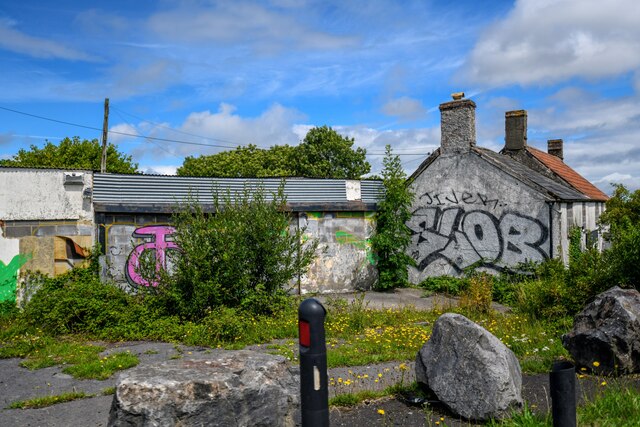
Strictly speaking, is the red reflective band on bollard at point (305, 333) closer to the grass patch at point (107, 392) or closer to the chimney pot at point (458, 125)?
the grass patch at point (107, 392)

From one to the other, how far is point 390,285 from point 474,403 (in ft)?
37.9

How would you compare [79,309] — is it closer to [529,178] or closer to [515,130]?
[529,178]

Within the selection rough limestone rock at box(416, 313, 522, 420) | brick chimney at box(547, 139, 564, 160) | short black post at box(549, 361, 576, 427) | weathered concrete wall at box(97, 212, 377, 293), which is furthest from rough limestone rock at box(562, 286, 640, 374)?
brick chimney at box(547, 139, 564, 160)

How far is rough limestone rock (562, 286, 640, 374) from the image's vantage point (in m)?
7.11

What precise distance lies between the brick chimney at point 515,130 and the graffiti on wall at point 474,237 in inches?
222

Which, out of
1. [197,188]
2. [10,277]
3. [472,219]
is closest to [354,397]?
[197,188]

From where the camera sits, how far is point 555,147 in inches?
1065

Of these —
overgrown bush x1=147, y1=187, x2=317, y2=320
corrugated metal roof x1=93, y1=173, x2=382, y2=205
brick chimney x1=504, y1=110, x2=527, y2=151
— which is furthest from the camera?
Result: brick chimney x1=504, y1=110, x2=527, y2=151

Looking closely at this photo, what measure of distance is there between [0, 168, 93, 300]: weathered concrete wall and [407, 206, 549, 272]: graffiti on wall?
10.4m

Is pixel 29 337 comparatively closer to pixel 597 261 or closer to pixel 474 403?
pixel 474 403

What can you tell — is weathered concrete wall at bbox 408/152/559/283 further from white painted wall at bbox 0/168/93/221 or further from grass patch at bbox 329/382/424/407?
white painted wall at bbox 0/168/93/221

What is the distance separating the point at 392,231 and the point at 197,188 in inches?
252

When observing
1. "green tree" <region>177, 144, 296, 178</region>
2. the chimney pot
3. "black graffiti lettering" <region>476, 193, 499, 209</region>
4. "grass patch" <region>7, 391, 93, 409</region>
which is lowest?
"grass patch" <region>7, 391, 93, 409</region>

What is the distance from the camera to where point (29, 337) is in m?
10.4
